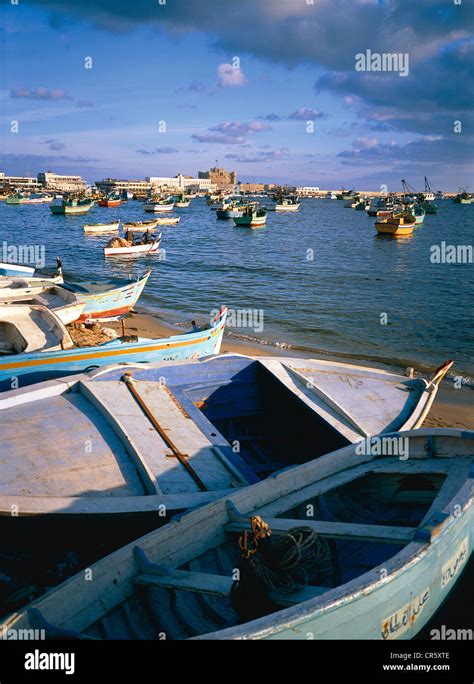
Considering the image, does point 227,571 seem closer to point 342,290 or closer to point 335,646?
point 335,646

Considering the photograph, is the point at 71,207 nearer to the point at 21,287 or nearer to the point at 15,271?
the point at 15,271

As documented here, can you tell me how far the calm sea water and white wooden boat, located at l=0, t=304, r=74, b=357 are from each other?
32.4 feet

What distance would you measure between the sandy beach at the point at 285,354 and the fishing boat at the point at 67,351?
4240mm

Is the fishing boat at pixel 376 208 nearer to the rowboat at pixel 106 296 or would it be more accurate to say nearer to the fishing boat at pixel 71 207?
the fishing boat at pixel 71 207

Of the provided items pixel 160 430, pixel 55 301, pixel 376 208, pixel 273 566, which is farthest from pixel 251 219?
pixel 273 566

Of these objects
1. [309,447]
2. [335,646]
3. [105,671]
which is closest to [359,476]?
[309,447]

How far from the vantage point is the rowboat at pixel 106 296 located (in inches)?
760

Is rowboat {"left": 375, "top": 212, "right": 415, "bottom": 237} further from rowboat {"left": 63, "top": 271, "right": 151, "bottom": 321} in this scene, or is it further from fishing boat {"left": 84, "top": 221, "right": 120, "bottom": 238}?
rowboat {"left": 63, "top": 271, "right": 151, "bottom": 321}

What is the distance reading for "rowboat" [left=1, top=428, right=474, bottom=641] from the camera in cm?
455

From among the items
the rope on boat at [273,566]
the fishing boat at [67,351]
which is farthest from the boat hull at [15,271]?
the rope on boat at [273,566]

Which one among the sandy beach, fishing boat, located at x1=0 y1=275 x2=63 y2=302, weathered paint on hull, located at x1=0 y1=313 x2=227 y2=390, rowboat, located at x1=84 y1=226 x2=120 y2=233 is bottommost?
the sandy beach

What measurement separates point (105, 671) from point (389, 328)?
22.1 m

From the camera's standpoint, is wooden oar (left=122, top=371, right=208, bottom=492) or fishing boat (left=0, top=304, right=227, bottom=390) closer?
wooden oar (left=122, top=371, right=208, bottom=492)

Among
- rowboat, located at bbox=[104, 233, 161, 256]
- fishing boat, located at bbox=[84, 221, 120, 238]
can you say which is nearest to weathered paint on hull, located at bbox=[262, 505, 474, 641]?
rowboat, located at bbox=[104, 233, 161, 256]
